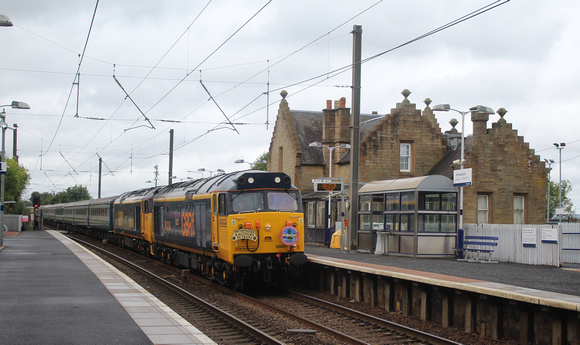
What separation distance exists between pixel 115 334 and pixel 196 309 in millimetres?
4717

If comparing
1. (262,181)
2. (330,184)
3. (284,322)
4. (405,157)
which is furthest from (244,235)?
(405,157)

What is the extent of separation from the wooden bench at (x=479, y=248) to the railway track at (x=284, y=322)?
8.37m

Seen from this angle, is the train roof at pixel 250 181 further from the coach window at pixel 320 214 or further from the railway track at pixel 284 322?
the coach window at pixel 320 214

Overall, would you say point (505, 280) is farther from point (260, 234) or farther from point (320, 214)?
point (320, 214)

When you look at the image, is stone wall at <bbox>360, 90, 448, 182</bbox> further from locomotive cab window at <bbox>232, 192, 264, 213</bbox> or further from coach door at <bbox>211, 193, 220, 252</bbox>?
locomotive cab window at <bbox>232, 192, 264, 213</bbox>

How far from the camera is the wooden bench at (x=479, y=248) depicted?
2283cm

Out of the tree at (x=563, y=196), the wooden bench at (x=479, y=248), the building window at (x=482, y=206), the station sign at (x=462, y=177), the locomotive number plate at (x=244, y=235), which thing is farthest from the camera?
the tree at (x=563, y=196)

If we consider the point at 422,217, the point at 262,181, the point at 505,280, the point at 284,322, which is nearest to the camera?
the point at 284,322

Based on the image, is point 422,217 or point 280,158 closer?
point 422,217

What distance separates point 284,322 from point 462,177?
37.8ft

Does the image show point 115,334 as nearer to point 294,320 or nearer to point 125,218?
point 294,320

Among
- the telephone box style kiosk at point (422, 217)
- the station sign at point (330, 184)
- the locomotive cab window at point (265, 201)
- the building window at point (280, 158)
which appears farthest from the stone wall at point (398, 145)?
the locomotive cab window at point (265, 201)

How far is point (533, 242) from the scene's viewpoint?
74.2ft

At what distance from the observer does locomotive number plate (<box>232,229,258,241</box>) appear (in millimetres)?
16578
